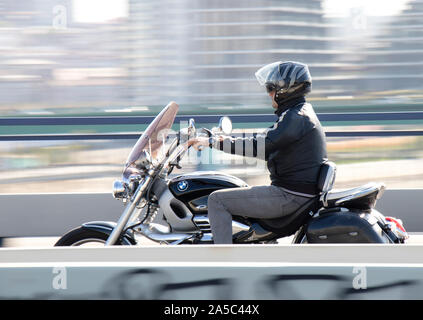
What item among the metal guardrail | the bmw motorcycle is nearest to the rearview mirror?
the bmw motorcycle

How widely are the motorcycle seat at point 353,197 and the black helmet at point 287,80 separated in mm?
598

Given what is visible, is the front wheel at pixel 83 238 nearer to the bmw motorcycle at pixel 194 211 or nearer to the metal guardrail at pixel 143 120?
the bmw motorcycle at pixel 194 211

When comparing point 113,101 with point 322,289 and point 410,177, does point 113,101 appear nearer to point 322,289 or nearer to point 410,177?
point 410,177

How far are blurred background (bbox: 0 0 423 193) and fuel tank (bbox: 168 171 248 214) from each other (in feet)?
11.1

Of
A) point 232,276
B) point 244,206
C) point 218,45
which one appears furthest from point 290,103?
point 218,45

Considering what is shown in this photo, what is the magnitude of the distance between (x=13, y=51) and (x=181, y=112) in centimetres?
195

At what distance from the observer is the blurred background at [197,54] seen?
25.0 feet

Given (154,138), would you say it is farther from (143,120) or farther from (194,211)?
(143,120)

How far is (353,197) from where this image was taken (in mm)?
3664

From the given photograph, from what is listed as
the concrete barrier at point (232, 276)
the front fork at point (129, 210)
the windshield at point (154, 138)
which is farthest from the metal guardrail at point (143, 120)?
the concrete barrier at point (232, 276)

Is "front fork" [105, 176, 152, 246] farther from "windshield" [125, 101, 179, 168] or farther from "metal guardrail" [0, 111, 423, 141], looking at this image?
"metal guardrail" [0, 111, 423, 141]

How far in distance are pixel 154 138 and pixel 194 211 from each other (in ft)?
1.78
